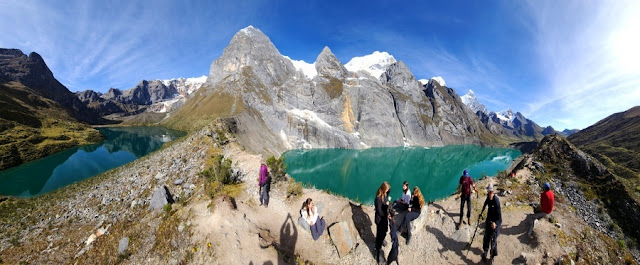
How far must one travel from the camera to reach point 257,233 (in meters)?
11.0

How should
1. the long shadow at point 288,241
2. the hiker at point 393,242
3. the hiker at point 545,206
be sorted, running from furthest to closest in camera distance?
the hiker at point 545,206
the hiker at point 393,242
the long shadow at point 288,241

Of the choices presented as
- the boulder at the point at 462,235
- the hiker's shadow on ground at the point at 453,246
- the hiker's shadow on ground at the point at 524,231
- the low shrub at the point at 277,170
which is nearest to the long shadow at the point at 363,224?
the hiker's shadow on ground at the point at 453,246

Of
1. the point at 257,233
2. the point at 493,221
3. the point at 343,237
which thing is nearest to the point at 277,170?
the point at 257,233

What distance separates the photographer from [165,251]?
10.3 metres

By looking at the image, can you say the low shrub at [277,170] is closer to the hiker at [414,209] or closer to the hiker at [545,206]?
the hiker at [414,209]

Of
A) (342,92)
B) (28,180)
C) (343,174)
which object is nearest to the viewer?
(28,180)

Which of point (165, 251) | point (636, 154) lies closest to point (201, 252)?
point (165, 251)

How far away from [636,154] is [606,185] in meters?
151

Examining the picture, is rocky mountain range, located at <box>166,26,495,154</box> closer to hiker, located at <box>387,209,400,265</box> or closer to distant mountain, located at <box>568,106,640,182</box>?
distant mountain, located at <box>568,106,640,182</box>

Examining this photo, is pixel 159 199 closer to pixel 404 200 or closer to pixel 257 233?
pixel 257 233

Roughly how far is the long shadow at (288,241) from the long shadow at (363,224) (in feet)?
10.9

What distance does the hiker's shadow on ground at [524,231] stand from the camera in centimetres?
1062

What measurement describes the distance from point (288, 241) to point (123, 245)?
7.88m

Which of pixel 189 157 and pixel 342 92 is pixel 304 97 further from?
pixel 189 157
